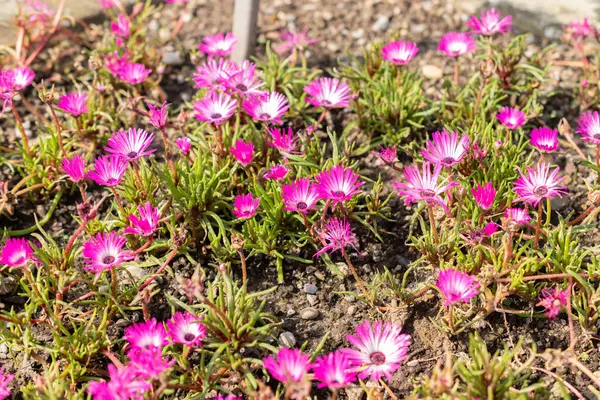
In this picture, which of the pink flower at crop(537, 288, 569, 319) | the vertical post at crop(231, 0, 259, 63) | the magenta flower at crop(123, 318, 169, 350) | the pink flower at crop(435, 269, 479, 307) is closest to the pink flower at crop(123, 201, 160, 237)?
the magenta flower at crop(123, 318, 169, 350)

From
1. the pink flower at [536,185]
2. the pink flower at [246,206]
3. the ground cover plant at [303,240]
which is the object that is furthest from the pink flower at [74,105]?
the pink flower at [536,185]

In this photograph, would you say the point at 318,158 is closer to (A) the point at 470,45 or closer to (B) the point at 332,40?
(A) the point at 470,45

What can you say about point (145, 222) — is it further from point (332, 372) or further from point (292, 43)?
point (292, 43)

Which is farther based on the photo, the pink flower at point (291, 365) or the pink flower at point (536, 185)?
the pink flower at point (536, 185)

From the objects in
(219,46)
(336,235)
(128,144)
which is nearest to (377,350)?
(336,235)

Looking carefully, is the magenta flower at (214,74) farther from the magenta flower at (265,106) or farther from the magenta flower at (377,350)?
the magenta flower at (377,350)

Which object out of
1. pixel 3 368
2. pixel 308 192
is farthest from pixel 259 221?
pixel 3 368

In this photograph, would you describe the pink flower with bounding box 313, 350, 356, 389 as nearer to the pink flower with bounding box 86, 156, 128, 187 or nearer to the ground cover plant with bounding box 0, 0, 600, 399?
the ground cover plant with bounding box 0, 0, 600, 399
